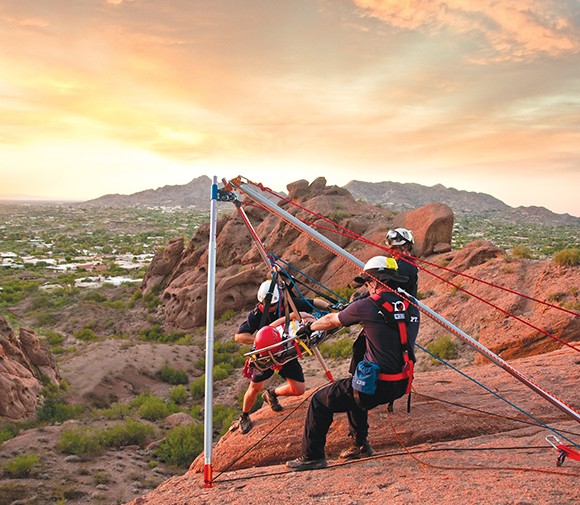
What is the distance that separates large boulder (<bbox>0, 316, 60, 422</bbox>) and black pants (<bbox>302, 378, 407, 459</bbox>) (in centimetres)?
981

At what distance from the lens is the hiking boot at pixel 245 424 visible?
7.34 metres

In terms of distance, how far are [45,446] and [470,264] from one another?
1697 centimetres

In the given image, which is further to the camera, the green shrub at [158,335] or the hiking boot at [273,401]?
the green shrub at [158,335]

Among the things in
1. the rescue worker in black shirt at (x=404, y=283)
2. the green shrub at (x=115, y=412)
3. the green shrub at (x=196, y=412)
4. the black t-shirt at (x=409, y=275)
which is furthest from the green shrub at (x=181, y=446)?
the black t-shirt at (x=409, y=275)

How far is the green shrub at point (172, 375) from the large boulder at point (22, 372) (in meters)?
3.71

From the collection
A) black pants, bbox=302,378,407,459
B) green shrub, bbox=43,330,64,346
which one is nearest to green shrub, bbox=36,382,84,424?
black pants, bbox=302,378,407,459

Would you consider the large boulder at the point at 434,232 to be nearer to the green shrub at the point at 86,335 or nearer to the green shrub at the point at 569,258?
the green shrub at the point at 569,258

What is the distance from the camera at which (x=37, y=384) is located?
44.8 ft

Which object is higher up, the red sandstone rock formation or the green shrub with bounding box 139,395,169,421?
the red sandstone rock formation

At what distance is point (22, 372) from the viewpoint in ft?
44.3

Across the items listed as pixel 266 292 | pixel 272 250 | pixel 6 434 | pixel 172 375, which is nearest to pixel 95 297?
pixel 272 250

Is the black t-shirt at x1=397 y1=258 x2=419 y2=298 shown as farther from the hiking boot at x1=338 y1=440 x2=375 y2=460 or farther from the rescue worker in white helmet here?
the hiking boot at x1=338 y1=440 x2=375 y2=460

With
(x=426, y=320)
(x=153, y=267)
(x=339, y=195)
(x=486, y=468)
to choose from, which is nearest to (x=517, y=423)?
(x=486, y=468)

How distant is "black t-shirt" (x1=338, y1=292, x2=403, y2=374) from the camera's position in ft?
17.2
